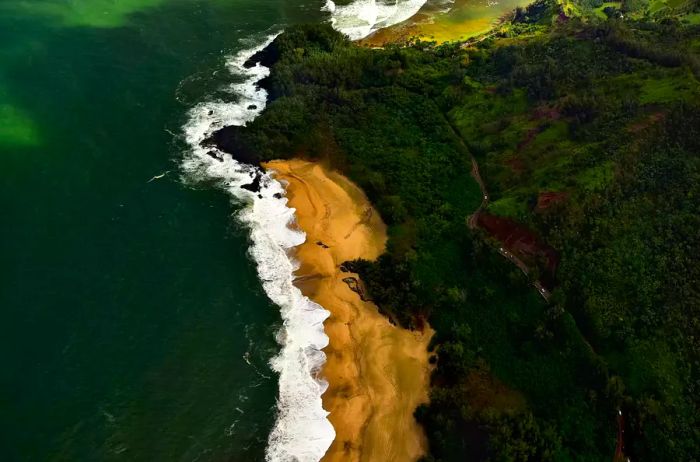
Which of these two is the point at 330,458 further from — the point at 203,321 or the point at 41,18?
the point at 41,18

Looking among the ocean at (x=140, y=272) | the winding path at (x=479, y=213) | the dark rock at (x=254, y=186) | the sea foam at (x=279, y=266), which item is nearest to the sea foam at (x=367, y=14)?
the ocean at (x=140, y=272)

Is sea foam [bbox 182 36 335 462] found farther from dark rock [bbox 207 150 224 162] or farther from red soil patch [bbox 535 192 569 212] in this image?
red soil patch [bbox 535 192 569 212]

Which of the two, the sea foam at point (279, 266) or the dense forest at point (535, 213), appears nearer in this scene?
the dense forest at point (535, 213)

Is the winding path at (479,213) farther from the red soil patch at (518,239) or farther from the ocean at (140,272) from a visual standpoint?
the ocean at (140,272)

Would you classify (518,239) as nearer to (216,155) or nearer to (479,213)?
(479,213)

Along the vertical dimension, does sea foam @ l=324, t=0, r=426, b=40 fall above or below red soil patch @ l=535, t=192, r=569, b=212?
above

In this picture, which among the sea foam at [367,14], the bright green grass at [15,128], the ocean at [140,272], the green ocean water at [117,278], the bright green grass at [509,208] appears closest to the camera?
the green ocean water at [117,278]

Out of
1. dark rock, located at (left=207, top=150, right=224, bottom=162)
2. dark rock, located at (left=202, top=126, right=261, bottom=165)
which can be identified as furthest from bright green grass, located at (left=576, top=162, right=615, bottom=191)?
dark rock, located at (left=207, top=150, right=224, bottom=162)
